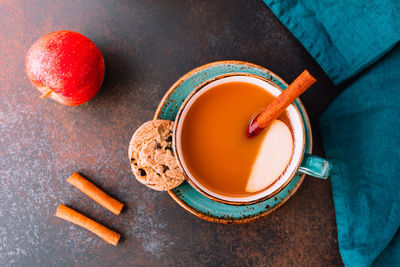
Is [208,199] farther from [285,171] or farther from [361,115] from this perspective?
[361,115]

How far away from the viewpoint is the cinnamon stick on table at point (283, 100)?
498 mm

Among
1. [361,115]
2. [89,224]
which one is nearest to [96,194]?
[89,224]

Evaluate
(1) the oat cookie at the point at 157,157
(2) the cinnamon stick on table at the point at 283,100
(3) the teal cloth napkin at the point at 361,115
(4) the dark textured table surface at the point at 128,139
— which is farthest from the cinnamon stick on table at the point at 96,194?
(3) the teal cloth napkin at the point at 361,115

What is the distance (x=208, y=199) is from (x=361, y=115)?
50 centimetres

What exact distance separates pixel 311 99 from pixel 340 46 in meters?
0.18

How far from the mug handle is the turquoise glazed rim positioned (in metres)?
0.15

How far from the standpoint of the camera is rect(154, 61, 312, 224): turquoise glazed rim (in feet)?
2.53

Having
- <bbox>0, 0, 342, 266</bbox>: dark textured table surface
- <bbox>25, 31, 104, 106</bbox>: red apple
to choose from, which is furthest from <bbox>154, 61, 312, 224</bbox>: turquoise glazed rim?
<bbox>25, 31, 104, 106</bbox>: red apple

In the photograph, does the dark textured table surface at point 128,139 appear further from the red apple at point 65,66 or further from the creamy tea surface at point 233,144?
the creamy tea surface at point 233,144

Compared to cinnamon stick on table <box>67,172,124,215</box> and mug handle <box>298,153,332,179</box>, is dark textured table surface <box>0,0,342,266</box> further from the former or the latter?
mug handle <box>298,153,332,179</box>

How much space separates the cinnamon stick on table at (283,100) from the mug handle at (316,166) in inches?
5.0

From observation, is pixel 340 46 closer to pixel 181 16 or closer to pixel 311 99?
pixel 311 99

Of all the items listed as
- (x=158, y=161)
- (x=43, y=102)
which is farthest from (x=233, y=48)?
(x=43, y=102)

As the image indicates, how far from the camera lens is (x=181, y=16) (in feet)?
3.05
